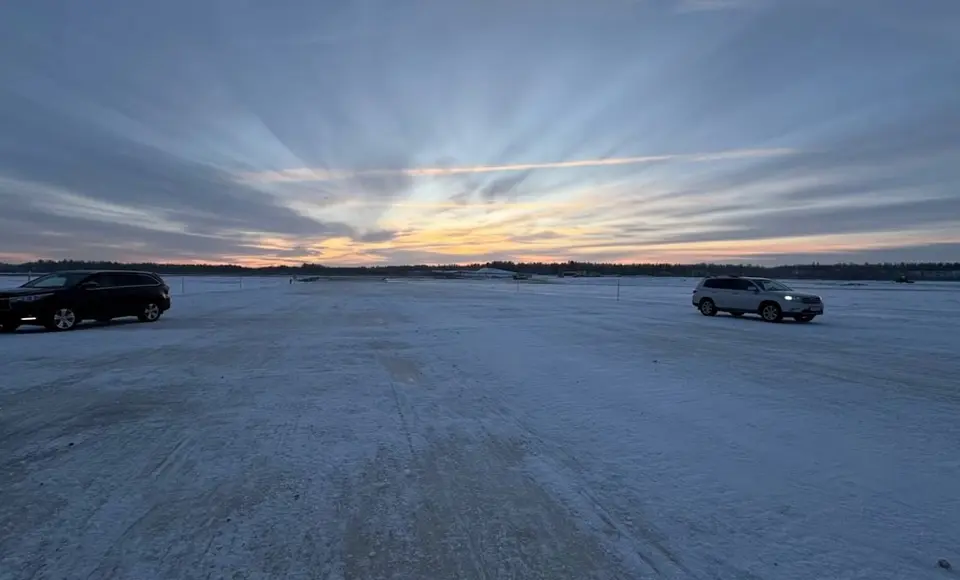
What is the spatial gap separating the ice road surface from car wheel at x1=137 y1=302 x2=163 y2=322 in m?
7.97

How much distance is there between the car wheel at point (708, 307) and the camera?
23969mm

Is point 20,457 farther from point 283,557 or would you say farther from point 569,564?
Answer: point 569,564

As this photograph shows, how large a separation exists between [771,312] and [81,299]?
73.9 feet

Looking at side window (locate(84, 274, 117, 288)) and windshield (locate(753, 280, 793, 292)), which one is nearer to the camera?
side window (locate(84, 274, 117, 288))

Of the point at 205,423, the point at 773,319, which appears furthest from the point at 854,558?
the point at 773,319

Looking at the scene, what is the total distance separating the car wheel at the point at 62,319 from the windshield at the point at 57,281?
0.76 metres

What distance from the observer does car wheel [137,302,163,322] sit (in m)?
19.1

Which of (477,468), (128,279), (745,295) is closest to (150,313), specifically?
(128,279)

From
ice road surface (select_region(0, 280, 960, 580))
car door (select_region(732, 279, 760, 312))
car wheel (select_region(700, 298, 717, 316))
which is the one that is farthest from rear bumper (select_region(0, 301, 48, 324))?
car door (select_region(732, 279, 760, 312))

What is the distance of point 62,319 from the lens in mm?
16375

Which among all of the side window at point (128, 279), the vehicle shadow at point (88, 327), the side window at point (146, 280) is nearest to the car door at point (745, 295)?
the side window at point (146, 280)

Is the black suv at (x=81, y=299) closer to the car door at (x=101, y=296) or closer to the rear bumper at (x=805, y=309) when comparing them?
the car door at (x=101, y=296)

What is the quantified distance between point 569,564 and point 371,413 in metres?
4.04

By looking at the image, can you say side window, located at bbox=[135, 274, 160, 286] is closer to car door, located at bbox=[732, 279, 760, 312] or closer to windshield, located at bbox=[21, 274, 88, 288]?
windshield, located at bbox=[21, 274, 88, 288]
